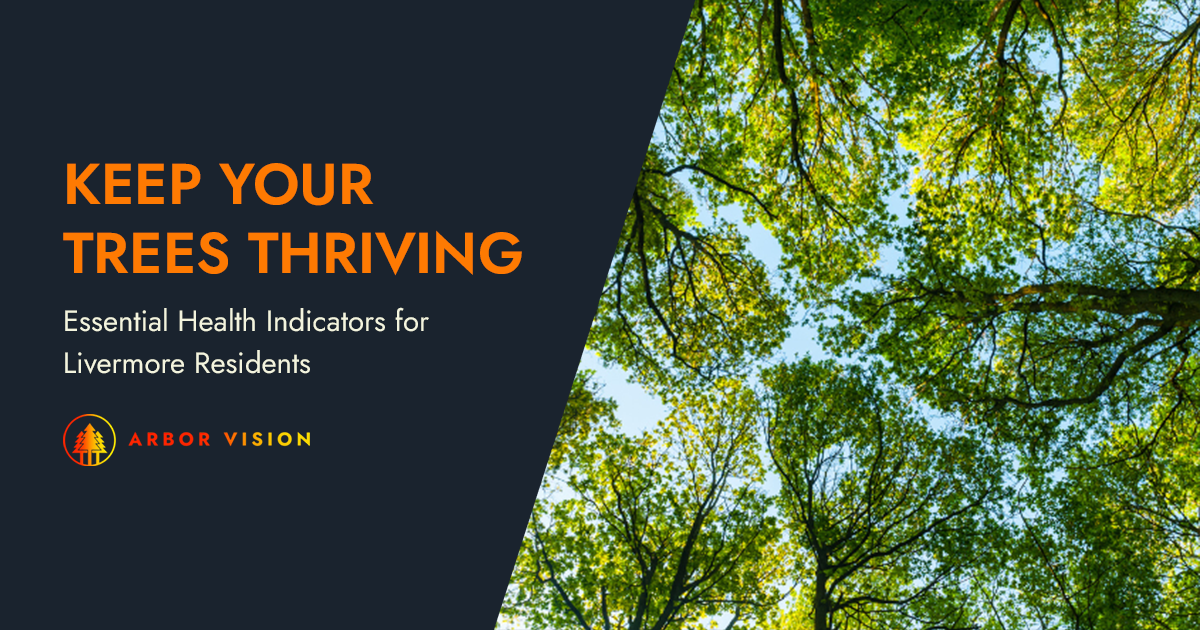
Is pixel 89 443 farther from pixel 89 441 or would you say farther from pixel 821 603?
pixel 821 603

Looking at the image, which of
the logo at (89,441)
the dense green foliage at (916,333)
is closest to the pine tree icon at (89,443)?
the logo at (89,441)

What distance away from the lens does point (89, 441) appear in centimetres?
511

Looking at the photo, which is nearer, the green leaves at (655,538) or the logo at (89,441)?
the logo at (89,441)

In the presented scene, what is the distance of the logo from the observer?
507 cm

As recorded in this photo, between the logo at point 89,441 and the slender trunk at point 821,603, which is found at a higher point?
the logo at point 89,441

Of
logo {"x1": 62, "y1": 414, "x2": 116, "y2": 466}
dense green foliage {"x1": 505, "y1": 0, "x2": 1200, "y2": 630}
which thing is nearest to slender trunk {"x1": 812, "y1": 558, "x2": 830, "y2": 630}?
dense green foliage {"x1": 505, "y1": 0, "x2": 1200, "y2": 630}

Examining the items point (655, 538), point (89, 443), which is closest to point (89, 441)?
point (89, 443)

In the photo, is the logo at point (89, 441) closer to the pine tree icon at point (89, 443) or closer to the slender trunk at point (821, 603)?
the pine tree icon at point (89, 443)

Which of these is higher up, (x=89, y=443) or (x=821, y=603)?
(x=89, y=443)

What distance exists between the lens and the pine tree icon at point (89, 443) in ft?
16.6

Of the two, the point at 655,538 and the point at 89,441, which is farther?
the point at 655,538

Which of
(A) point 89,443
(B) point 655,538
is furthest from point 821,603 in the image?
(A) point 89,443

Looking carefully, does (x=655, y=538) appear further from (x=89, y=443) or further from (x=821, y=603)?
(x=89, y=443)

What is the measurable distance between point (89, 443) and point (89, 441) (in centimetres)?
2
